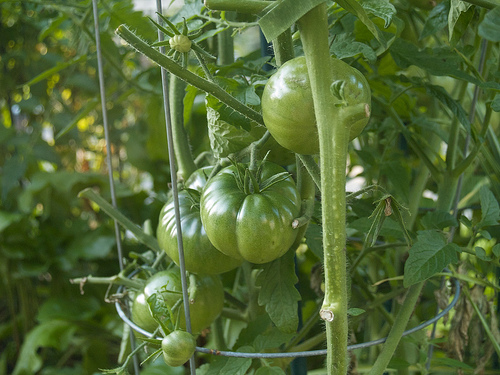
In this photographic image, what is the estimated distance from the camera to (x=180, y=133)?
2.06 ft

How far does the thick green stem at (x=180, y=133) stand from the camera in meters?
0.61

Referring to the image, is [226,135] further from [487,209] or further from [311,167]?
[487,209]

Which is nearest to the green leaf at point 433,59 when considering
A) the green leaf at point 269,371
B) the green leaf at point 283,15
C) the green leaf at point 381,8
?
the green leaf at point 381,8

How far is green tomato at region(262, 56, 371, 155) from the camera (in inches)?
14.4

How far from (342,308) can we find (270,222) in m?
0.11

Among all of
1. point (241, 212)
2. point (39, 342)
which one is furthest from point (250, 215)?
point (39, 342)

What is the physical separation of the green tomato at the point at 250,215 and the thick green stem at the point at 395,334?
0.54 ft

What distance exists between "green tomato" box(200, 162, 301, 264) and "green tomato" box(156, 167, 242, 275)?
47mm

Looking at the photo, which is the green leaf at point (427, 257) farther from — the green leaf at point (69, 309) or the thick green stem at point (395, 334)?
the green leaf at point (69, 309)

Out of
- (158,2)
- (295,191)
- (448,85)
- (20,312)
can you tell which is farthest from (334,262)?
(20,312)

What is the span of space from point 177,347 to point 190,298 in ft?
0.31

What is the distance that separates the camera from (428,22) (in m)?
0.53

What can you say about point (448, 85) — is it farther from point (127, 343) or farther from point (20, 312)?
point (20, 312)

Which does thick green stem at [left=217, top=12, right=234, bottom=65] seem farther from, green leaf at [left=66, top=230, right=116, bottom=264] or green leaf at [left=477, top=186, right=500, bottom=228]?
green leaf at [left=66, top=230, right=116, bottom=264]
